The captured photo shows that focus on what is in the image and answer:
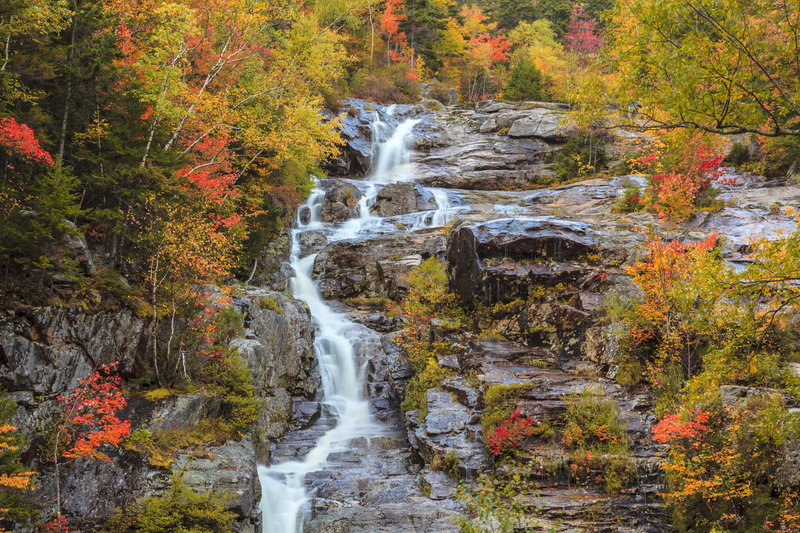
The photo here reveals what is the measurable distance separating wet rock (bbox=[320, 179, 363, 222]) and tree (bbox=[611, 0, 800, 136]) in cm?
2105

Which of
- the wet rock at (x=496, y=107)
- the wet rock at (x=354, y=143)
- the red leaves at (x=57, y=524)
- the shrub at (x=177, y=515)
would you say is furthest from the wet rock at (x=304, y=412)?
the wet rock at (x=496, y=107)

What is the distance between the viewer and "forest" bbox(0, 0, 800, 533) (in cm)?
668

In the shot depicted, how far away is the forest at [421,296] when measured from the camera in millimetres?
6676

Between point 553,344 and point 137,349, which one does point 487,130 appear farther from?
point 137,349

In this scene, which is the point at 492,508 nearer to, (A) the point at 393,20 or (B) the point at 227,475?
(B) the point at 227,475

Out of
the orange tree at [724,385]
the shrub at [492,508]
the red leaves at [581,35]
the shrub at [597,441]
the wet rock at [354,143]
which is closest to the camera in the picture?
the orange tree at [724,385]

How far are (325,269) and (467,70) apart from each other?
32935 millimetres

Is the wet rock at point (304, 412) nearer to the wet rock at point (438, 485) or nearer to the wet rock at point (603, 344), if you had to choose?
the wet rock at point (438, 485)

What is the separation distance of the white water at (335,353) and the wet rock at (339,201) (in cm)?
41

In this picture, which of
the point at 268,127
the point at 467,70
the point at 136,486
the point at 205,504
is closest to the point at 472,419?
the point at 205,504

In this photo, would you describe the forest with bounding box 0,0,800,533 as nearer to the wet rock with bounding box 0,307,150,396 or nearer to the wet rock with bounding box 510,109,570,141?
the wet rock with bounding box 0,307,150,396

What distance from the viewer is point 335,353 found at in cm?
1797

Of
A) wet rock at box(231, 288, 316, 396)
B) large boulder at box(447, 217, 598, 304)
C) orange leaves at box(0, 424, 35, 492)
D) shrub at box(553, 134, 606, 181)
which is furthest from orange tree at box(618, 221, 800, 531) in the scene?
shrub at box(553, 134, 606, 181)

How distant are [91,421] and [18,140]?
5187 mm
